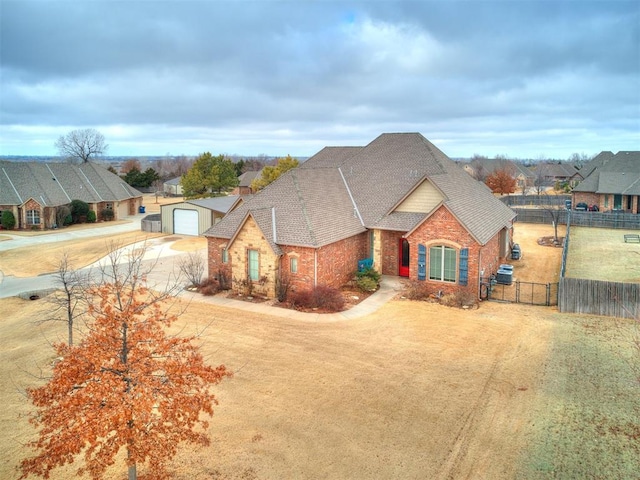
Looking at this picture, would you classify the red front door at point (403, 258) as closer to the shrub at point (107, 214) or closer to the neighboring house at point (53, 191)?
the neighboring house at point (53, 191)

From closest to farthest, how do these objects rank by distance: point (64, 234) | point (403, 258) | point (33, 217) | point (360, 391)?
point (360, 391)
point (403, 258)
point (64, 234)
point (33, 217)

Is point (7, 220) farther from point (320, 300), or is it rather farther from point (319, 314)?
point (319, 314)

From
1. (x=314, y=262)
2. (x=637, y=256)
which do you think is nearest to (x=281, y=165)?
(x=314, y=262)

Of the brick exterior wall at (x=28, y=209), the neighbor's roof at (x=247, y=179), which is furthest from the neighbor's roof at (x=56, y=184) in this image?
the neighbor's roof at (x=247, y=179)

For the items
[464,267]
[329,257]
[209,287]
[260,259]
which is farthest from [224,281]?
[464,267]

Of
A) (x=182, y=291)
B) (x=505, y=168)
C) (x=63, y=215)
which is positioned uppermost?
(x=505, y=168)

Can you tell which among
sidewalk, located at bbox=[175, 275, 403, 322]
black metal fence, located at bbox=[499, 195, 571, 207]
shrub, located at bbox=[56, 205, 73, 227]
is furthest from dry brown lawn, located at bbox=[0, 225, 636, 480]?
black metal fence, located at bbox=[499, 195, 571, 207]

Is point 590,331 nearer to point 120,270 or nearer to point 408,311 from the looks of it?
point 408,311

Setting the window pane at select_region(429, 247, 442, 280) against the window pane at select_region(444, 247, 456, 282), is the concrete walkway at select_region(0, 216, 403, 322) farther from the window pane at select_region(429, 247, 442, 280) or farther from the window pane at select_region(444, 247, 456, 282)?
the window pane at select_region(444, 247, 456, 282)
